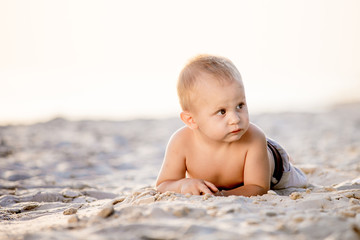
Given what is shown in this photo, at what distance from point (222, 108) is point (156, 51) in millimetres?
20969

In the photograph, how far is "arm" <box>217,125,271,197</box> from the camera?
253 centimetres

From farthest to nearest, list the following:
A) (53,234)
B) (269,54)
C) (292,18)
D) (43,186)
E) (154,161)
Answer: (292,18) → (269,54) → (154,161) → (43,186) → (53,234)

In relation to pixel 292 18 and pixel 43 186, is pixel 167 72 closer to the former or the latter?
pixel 292 18

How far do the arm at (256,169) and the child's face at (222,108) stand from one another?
9.1 inches

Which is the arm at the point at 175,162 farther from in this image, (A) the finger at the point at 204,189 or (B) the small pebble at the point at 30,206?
(B) the small pebble at the point at 30,206

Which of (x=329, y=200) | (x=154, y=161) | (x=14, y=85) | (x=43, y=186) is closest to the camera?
(x=329, y=200)

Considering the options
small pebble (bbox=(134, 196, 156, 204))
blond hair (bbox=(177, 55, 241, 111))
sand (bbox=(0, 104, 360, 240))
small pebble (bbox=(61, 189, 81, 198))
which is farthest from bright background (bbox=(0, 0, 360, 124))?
small pebble (bbox=(134, 196, 156, 204))

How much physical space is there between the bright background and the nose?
274 inches

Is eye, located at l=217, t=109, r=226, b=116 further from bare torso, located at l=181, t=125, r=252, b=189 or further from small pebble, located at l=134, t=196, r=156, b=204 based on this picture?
small pebble, located at l=134, t=196, r=156, b=204

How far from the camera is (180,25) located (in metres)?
24.6

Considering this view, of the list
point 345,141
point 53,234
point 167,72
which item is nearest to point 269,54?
point 167,72

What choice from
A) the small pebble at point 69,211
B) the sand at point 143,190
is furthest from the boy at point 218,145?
the small pebble at point 69,211

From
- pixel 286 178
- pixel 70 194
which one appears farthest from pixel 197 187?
pixel 70 194

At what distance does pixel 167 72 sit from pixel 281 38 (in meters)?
10.9
